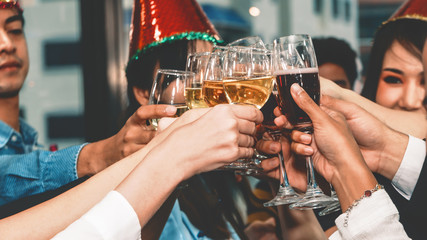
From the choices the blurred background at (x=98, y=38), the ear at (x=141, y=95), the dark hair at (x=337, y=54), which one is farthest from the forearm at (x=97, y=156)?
the dark hair at (x=337, y=54)

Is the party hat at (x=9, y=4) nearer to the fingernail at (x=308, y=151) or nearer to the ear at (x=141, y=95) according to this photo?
the ear at (x=141, y=95)

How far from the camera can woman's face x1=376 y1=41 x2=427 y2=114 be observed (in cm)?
210

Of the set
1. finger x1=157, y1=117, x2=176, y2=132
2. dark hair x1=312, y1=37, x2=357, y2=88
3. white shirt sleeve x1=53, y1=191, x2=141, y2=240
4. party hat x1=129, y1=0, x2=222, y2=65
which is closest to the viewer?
white shirt sleeve x1=53, y1=191, x2=141, y2=240

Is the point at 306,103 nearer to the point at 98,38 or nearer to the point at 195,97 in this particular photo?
the point at 195,97

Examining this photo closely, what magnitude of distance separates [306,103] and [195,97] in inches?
13.4

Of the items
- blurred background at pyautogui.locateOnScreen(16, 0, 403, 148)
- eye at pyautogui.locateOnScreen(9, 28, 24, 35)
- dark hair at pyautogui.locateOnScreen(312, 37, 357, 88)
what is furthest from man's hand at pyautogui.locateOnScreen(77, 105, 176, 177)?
dark hair at pyautogui.locateOnScreen(312, 37, 357, 88)

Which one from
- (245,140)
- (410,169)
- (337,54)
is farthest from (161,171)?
(337,54)

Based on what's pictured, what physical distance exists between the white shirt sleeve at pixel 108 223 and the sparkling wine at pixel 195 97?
44cm

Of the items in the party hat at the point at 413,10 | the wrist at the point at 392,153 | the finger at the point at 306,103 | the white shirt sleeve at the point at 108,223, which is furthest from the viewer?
the party hat at the point at 413,10

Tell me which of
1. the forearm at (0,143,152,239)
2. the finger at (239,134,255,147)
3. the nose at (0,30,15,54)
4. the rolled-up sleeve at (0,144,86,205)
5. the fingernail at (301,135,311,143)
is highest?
the nose at (0,30,15,54)

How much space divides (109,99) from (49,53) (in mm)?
630

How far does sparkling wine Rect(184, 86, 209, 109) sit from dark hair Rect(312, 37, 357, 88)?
62.1 inches

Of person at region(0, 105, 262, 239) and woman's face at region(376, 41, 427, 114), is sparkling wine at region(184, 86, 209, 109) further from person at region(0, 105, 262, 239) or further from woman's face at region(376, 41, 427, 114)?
woman's face at region(376, 41, 427, 114)

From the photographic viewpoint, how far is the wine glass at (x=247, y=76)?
45.4 inches
